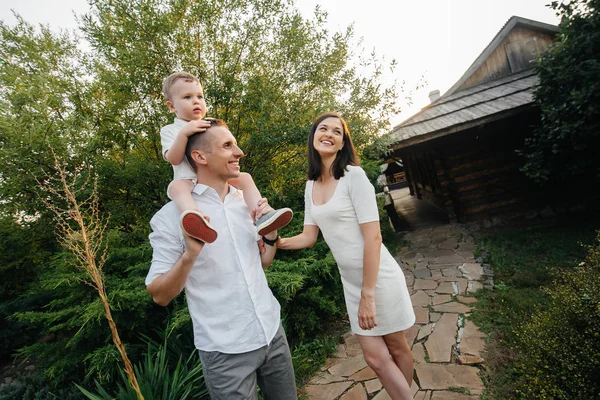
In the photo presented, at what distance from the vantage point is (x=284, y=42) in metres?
5.52

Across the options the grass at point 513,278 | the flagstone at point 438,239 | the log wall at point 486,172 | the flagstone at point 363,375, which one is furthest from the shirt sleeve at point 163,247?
the log wall at point 486,172

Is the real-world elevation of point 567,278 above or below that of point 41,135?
below

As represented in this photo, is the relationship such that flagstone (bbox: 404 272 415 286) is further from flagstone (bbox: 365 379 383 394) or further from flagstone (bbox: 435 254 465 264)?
flagstone (bbox: 365 379 383 394)

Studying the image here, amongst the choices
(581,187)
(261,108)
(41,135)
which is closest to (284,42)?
(261,108)

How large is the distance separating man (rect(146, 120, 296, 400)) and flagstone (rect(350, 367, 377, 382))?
1.88m

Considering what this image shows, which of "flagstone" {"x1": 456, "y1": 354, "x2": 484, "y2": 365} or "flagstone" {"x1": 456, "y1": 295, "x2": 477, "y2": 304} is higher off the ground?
"flagstone" {"x1": 456, "y1": 354, "x2": 484, "y2": 365}

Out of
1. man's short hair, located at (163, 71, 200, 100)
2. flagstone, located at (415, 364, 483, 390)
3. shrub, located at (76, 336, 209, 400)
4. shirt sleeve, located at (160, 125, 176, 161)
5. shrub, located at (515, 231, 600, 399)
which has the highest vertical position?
man's short hair, located at (163, 71, 200, 100)

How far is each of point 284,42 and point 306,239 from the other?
4.62m

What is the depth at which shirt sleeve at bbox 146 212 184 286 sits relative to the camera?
125 centimetres

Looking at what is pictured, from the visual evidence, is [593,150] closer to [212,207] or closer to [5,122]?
[212,207]

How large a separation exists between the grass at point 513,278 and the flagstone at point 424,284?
82cm

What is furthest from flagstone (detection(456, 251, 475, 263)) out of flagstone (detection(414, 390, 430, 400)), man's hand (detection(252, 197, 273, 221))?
man's hand (detection(252, 197, 273, 221))

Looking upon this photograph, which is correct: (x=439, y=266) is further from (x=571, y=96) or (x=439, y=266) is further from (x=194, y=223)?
(x=194, y=223)

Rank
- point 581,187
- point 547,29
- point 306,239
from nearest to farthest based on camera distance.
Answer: point 306,239 < point 581,187 < point 547,29
